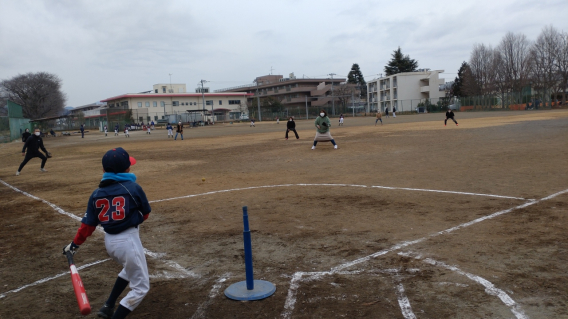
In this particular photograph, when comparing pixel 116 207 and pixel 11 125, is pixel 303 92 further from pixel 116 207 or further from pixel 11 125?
pixel 116 207

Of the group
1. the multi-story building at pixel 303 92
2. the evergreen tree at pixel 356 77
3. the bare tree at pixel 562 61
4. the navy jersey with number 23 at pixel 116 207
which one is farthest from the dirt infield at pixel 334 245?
the evergreen tree at pixel 356 77

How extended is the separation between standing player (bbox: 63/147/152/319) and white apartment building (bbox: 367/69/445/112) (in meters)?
83.5

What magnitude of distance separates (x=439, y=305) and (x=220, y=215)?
5132 mm

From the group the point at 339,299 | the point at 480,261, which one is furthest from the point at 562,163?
the point at 339,299

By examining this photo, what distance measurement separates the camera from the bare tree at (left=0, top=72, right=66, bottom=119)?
79750 mm

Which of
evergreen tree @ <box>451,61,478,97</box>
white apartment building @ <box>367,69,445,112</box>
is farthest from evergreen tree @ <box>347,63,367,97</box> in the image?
evergreen tree @ <box>451,61,478,97</box>

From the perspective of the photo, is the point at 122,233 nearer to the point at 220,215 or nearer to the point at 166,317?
the point at 166,317

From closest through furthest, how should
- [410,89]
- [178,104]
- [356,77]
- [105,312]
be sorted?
[105,312], [410,89], [178,104], [356,77]

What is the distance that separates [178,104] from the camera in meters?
98.8

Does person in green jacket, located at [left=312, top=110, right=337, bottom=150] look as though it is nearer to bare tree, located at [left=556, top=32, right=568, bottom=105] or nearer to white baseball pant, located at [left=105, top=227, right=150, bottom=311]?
white baseball pant, located at [left=105, top=227, right=150, bottom=311]

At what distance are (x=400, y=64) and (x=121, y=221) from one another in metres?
112

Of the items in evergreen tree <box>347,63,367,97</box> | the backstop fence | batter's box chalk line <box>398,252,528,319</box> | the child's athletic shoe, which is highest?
evergreen tree <box>347,63,367,97</box>

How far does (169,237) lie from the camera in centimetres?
707

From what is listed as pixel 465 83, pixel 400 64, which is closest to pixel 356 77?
pixel 400 64
